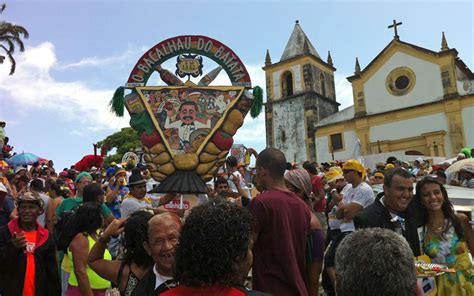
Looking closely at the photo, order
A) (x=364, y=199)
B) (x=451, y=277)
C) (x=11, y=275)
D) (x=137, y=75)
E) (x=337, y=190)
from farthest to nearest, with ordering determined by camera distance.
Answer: (x=137, y=75) < (x=337, y=190) < (x=364, y=199) < (x=11, y=275) < (x=451, y=277)

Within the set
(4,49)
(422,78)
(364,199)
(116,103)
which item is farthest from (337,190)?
(422,78)

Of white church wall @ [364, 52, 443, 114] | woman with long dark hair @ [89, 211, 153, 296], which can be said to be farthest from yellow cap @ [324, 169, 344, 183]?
white church wall @ [364, 52, 443, 114]

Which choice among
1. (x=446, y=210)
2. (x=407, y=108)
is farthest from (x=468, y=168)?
(x=407, y=108)

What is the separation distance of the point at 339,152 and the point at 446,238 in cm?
3134

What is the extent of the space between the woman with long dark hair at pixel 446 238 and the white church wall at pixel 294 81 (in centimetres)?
3479

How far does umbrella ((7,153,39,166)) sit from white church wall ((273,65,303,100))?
26.8 metres

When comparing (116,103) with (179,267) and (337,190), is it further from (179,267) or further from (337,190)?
(179,267)

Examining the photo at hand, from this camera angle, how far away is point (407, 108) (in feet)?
101

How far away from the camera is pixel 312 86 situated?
37.1 meters

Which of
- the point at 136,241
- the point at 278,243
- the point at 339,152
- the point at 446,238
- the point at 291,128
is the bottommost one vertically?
the point at 446,238

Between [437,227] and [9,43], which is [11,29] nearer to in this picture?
[9,43]

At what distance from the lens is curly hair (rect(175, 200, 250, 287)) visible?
176 cm

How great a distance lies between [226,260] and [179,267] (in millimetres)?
210

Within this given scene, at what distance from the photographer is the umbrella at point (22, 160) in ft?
48.3
